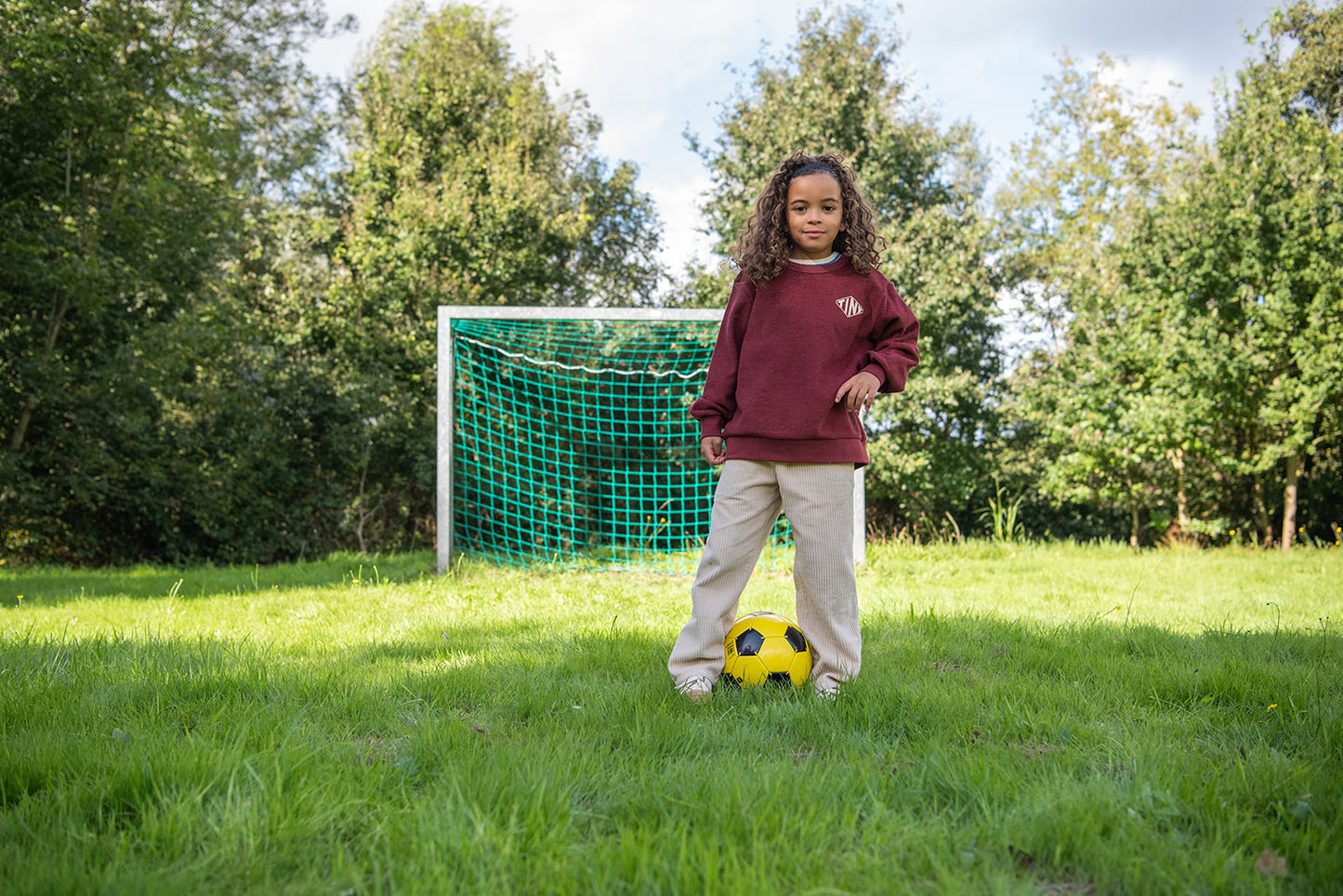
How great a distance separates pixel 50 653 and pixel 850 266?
3.04m

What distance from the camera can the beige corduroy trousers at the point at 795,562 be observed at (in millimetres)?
2516

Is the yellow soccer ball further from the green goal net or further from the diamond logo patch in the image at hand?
the green goal net

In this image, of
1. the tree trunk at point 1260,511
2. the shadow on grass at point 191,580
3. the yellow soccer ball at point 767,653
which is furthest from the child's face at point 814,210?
the tree trunk at point 1260,511

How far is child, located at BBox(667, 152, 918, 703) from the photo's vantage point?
2.50 metres

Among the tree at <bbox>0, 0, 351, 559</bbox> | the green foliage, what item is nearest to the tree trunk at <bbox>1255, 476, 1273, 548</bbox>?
the green foliage

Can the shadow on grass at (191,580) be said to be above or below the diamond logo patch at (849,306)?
below

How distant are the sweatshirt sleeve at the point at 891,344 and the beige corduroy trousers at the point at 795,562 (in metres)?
0.30

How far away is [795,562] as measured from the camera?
2492mm

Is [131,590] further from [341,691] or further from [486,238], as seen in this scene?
[486,238]

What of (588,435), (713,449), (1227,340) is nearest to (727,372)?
(713,449)

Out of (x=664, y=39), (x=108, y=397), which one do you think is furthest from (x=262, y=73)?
(x=108, y=397)

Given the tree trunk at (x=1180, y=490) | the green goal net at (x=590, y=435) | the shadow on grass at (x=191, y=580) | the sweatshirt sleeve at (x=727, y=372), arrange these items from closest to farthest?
the sweatshirt sleeve at (x=727, y=372) < the shadow on grass at (x=191, y=580) < the green goal net at (x=590, y=435) < the tree trunk at (x=1180, y=490)

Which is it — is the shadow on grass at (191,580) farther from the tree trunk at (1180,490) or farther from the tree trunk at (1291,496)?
the tree trunk at (1291,496)

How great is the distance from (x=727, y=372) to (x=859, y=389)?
45 cm
